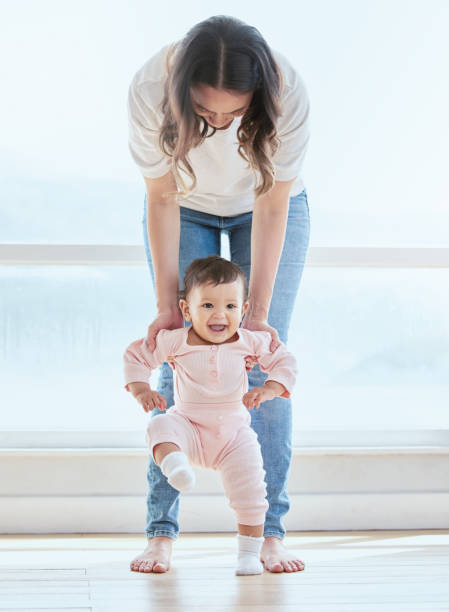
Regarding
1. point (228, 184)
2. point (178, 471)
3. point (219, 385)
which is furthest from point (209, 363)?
point (228, 184)

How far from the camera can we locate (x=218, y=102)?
58.5 inches

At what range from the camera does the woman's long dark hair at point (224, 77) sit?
1456mm

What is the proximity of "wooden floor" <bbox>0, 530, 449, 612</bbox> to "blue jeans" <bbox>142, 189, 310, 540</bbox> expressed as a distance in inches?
5.6

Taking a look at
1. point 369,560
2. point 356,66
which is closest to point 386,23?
point 356,66

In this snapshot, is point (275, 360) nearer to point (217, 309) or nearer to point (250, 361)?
point (250, 361)

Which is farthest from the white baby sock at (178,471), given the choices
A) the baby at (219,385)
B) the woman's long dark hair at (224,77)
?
the woman's long dark hair at (224,77)

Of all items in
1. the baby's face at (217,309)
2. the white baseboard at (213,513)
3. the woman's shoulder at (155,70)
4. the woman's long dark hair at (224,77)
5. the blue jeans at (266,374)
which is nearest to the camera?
the woman's long dark hair at (224,77)

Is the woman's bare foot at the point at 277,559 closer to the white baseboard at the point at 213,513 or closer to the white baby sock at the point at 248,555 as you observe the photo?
the white baby sock at the point at 248,555

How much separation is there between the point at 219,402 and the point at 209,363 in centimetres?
9

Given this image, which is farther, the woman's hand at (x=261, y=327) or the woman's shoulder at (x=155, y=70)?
the woman's hand at (x=261, y=327)

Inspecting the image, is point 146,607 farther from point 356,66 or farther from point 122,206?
point 356,66

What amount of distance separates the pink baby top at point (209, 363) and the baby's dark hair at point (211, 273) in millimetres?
116

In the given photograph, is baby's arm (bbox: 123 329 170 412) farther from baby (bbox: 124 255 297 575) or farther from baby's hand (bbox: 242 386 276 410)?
baby's hand (bbox: 242 386 276 410)

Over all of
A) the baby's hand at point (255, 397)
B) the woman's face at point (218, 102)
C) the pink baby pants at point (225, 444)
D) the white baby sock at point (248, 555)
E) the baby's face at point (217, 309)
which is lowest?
the white baby sock at point (248, 555)
